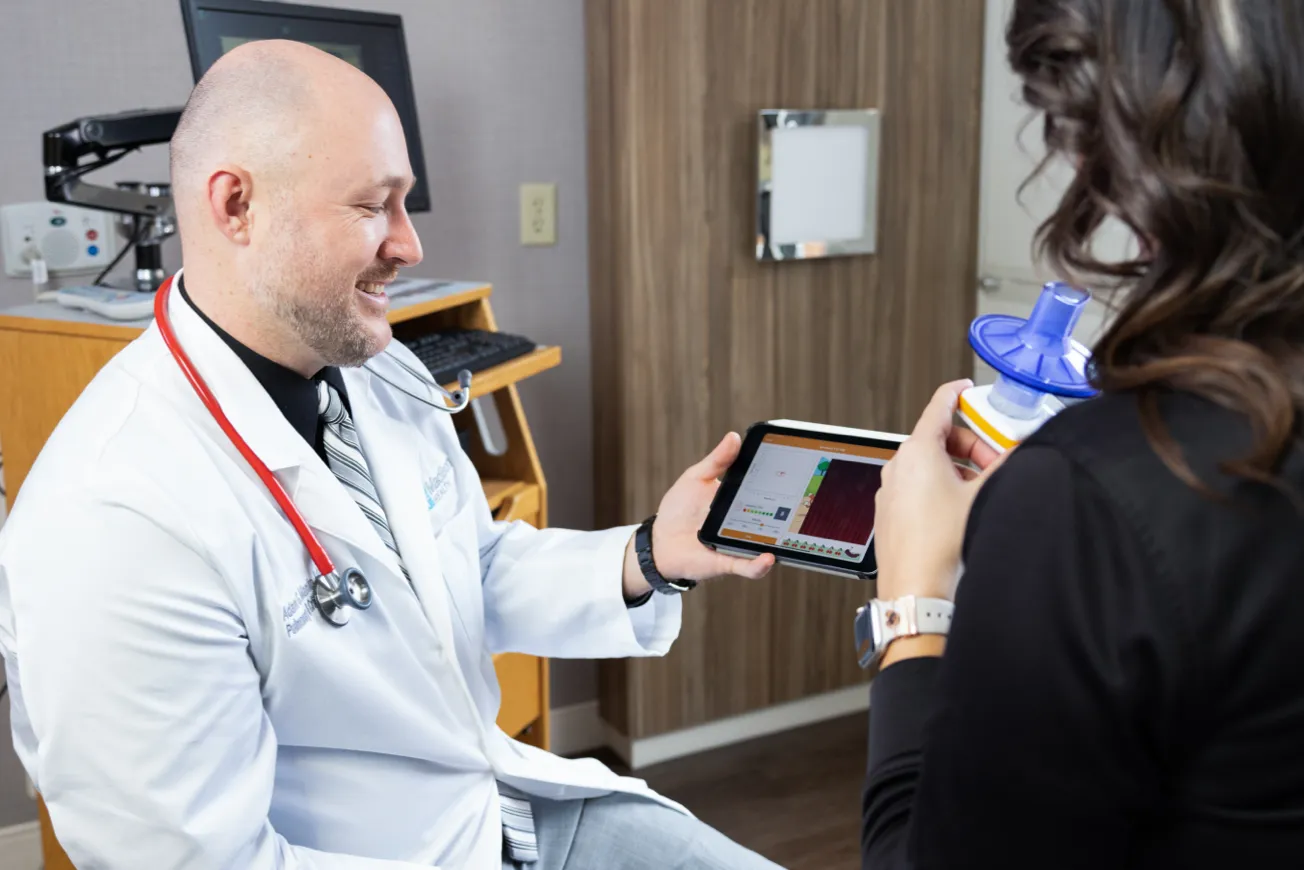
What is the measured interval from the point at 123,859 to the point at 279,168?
62 centimetres

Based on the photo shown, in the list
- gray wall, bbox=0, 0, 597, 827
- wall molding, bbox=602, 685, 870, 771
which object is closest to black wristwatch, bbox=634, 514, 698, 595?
gray wall, bbox=0, 0, 597, 827

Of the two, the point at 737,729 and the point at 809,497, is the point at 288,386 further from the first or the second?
the point at 737,729

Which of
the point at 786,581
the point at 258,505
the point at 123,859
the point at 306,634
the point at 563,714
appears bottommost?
the point at 563,714

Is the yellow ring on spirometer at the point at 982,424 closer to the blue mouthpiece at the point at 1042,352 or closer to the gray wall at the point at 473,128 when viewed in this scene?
the blue mouthpiece at the point at 1042,352

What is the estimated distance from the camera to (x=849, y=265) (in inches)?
96.6

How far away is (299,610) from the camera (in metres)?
1.07

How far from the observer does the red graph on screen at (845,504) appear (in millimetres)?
1121

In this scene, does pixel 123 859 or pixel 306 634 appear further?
pixel 306 634

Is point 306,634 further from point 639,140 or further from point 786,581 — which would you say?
point 786,581

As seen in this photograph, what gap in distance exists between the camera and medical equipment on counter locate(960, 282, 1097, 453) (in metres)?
0.89

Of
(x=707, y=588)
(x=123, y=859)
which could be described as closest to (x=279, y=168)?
(x=123, y=859)

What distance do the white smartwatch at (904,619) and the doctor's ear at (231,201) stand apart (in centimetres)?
71

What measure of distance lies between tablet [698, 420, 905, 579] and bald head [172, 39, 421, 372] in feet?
1.41

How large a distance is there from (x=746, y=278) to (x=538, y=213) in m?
0.43
